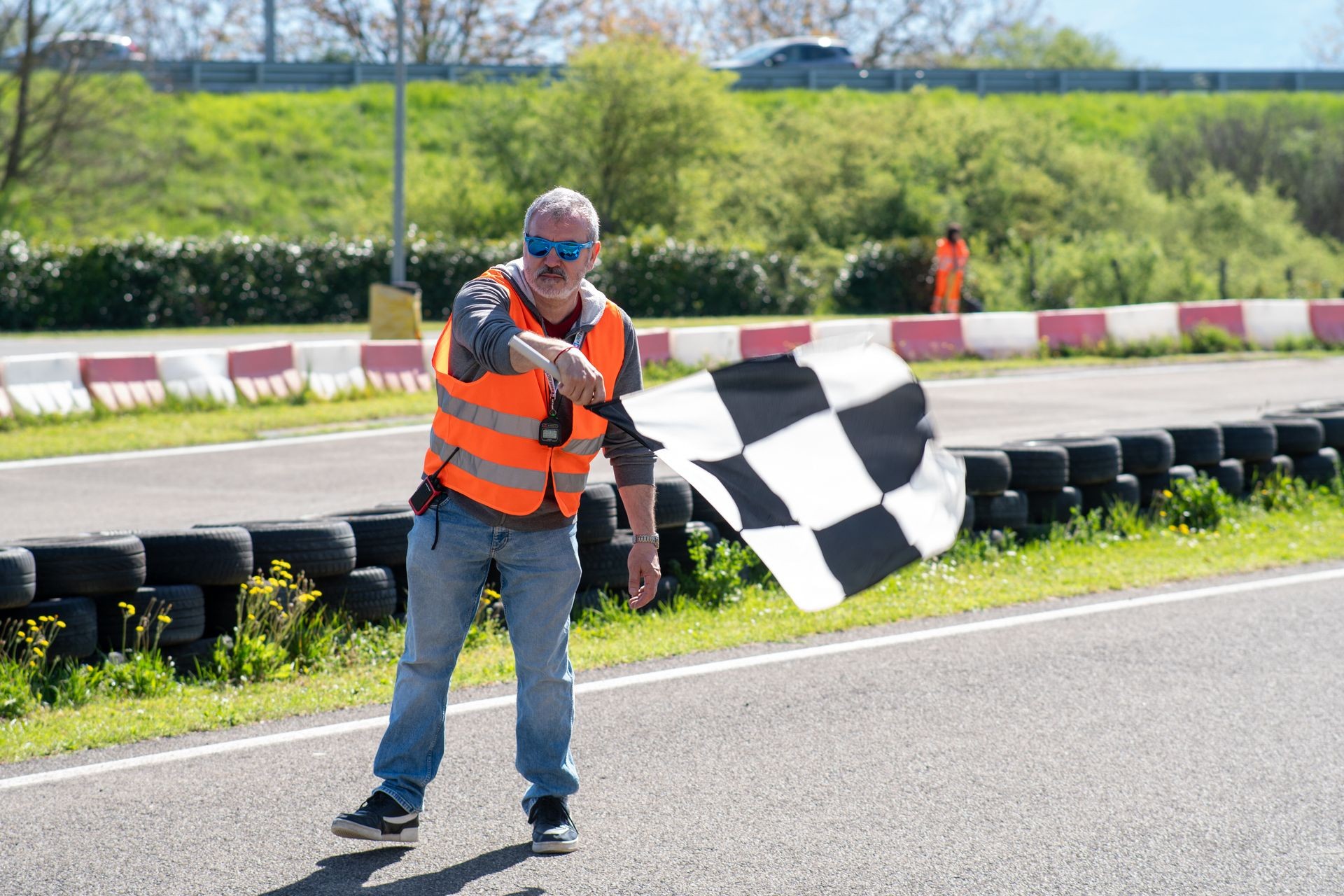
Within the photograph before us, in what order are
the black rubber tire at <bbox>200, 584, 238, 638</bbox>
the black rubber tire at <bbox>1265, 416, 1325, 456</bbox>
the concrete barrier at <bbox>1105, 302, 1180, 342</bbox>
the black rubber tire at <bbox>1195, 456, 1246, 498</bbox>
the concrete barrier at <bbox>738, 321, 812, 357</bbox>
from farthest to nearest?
the concrete barrier at <bbox>1105, 302, 1180, 342</bbox>, the concrete barrier at <bbox>738, 321, 812, 357</bbox>, the black rubber tire at <bbox>1265, 416, 1325, 456</bbox>, the black rubber tire at <bbox>1195, 456, 1246, 498</bbox>, the black rubber tire at <bbox>200, 584, 238, 638</bbox>

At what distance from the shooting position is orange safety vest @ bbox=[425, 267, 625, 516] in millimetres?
4074

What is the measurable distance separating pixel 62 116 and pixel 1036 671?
3533cm

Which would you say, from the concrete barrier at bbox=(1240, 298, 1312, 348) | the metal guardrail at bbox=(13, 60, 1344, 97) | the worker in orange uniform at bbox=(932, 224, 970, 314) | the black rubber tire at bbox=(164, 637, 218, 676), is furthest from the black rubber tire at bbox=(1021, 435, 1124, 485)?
the metal guardrail at bbox=(13, 60, 1344, 97)

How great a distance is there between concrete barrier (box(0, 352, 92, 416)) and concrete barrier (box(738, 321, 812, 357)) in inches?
309

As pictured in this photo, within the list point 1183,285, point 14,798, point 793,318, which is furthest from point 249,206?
point 14,798

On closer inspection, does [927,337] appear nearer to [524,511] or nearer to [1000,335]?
[1000,335]

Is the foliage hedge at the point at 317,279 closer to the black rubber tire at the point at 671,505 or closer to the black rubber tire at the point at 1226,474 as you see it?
the black rubber tire at the point at 1226,474

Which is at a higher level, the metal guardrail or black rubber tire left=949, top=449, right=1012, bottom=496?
the metal guardrail

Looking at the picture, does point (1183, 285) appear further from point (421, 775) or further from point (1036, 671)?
point (421, 775)

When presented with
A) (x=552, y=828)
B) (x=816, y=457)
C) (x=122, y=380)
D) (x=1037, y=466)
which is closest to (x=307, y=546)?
(x=552, y=828)

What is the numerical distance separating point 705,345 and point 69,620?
13119 mm

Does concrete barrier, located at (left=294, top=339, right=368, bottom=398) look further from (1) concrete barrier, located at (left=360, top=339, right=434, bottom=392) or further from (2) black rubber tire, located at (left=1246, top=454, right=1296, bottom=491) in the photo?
(2) black rubber tire, located at (left=1246, top=454, right=1296, bottom=491)

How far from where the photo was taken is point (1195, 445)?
1006 centimetres

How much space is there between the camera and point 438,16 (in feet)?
199
